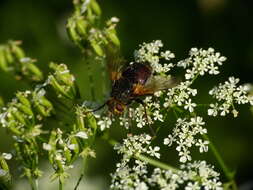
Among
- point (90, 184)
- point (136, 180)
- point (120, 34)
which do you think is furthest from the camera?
point (120, 34)

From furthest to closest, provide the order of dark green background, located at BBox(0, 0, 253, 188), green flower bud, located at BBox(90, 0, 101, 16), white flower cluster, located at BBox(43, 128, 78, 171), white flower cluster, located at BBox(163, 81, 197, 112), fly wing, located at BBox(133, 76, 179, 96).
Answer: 1. dark green background, located at BBox(0, 0, 253, 188)
2. green flower bud, located at BBox(90, 0, 101, 16)
3. white flower cluster, located at BBox(163, 81, 197, 112)
4. fly wing, located at BBox(133, 76, 179, 96)
5. white flower cluster, located at BBox(43, 128, 78, 171)

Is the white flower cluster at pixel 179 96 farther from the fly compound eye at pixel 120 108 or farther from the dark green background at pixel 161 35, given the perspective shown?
the dark green background at pixel 161 35

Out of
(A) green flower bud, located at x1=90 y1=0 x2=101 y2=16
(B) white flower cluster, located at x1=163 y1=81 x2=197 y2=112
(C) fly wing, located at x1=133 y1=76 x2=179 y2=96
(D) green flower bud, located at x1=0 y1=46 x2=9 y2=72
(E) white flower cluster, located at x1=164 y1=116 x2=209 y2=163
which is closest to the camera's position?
(C) fly wing, located at x1=133 y1=76 x2=179 y2=96

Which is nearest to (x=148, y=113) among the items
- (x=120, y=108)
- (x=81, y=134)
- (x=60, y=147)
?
(x=120, y=108)

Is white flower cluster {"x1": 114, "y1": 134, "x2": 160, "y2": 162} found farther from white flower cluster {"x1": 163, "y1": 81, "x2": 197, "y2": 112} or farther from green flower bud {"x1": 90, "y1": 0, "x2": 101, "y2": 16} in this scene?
green flower bud {"x1": 90, "y1": 0, "x2": 101, "y2": 16}

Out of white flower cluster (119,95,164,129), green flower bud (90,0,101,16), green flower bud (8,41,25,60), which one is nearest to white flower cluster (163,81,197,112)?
white flower cluster (119,95,164,129)

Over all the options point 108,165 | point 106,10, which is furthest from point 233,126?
point 106,10

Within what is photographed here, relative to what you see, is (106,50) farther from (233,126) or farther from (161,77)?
(233,126)
